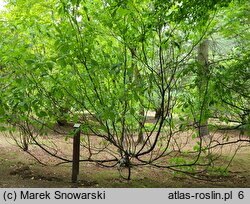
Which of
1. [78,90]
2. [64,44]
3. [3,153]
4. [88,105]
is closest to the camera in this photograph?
[64,44]

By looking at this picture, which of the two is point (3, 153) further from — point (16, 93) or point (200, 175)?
point (200, 175)

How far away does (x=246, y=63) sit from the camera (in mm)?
4586

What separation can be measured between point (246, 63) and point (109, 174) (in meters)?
3.24

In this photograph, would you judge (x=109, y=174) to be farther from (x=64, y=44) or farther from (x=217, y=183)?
(x=64, y=44)

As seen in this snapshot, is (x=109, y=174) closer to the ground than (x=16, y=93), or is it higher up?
closer to the ground

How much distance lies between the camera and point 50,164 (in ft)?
21.6

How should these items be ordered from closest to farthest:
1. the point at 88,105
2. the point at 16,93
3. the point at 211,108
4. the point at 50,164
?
the point at 16,93 → the point at 88,105 → the point at 211,108 → the point at 50,164

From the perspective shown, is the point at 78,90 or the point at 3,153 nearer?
the point at 78,90

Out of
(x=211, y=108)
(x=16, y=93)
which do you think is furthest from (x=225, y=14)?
(x=16, y=93)

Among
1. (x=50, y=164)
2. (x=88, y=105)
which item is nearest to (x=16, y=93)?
(x=88, y=105)

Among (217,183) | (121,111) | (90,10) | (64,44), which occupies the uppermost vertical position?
(90,10)

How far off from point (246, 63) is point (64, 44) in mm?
2864

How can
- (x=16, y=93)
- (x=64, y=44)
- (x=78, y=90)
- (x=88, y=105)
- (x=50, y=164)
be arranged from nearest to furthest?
1. (x=64, y=44)
2. (x=16, y=93)
3. (x=78, y=90)
4. (x=88, y=105)
5. (x=50, y=164)

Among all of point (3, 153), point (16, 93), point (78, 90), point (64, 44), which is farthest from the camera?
point (3, 153)
